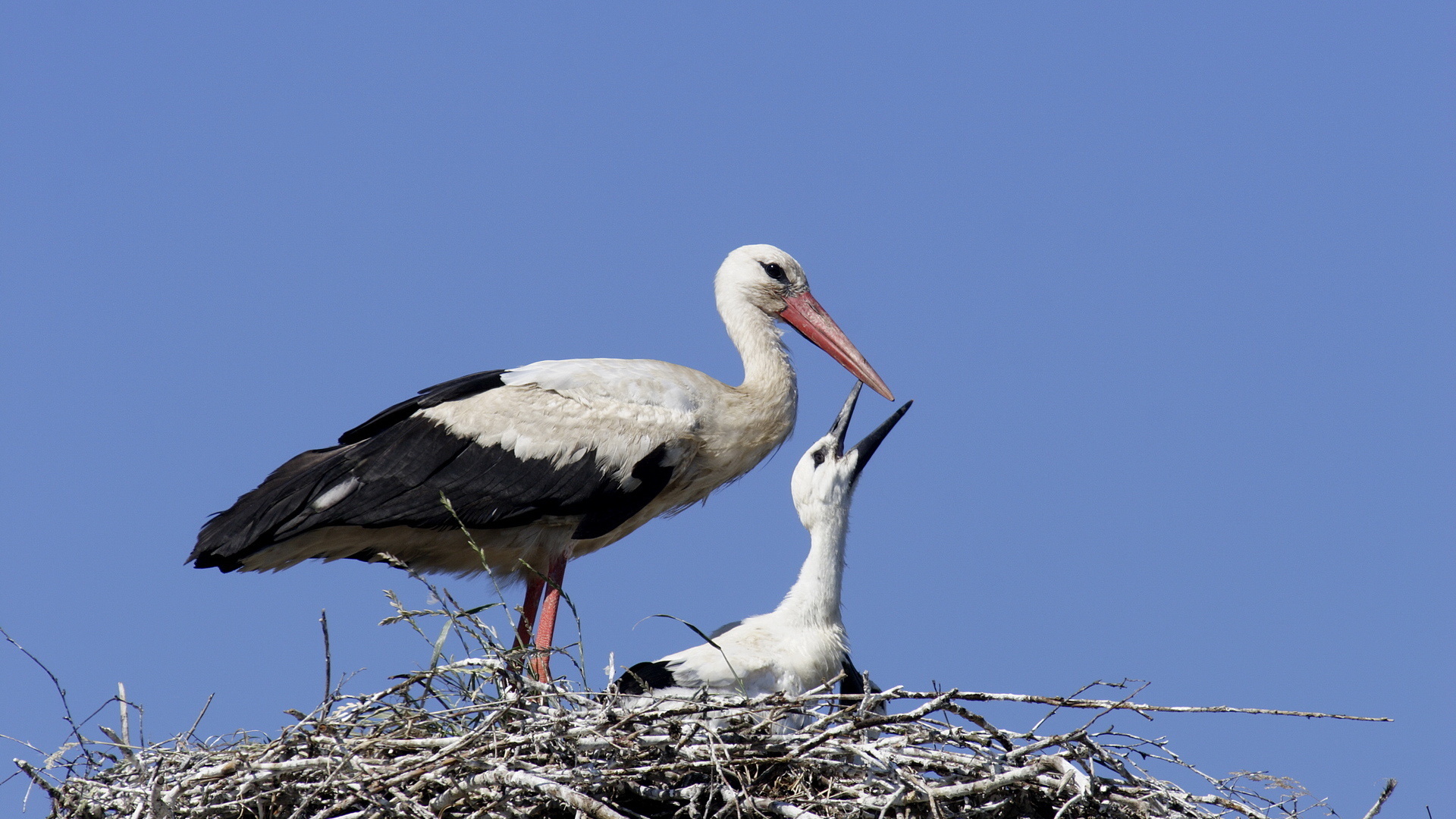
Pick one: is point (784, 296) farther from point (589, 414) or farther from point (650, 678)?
point (650, 678)

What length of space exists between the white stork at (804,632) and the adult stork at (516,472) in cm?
61

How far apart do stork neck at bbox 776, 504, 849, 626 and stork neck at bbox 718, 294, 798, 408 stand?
101cm

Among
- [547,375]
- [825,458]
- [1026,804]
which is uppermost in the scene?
[547,375]

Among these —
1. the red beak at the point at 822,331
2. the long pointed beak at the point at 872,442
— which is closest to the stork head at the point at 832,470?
the long pointed beak at the point at 872,442

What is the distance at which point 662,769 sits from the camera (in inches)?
186

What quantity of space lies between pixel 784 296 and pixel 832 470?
150cm

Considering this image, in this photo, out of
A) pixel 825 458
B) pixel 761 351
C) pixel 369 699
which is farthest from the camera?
pixel 761 351

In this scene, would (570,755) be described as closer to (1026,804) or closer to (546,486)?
(1026,804)

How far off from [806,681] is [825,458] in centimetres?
110

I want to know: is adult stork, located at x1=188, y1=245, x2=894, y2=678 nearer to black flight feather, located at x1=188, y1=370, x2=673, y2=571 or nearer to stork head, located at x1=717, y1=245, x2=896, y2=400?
black flight feather, located at x1=188, y1=370, x2=673, y2=571

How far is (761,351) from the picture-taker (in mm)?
7836

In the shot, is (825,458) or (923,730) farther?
(825,458)

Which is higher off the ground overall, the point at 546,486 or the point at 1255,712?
the point at 546,486

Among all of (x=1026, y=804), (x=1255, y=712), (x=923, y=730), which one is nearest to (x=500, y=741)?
(x=923, y=730)
